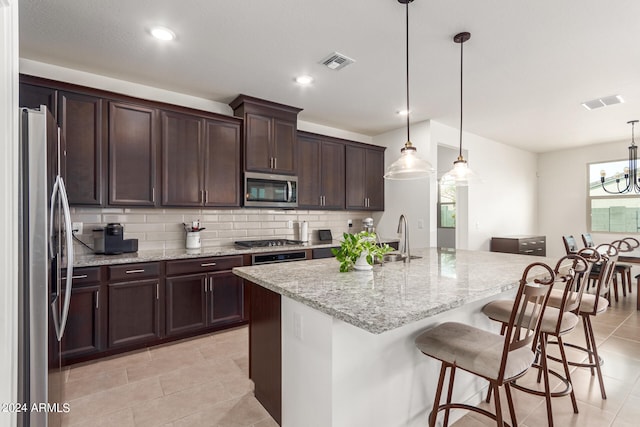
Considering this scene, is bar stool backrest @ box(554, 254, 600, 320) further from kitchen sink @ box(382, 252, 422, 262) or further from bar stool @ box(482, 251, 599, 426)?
kitchen sink @ box(382, 252, 422, 262)

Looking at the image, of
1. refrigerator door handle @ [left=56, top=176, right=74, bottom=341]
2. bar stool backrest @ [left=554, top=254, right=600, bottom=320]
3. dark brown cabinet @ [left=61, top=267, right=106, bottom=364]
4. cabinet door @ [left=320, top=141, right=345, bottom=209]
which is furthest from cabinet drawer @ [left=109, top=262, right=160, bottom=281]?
bar stool backrest @ [left=554, top=254, right=600, bottom=320]

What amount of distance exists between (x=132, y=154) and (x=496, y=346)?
333 centimetres

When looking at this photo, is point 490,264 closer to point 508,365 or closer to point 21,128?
point 508,365

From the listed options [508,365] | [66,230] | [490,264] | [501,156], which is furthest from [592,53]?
[66,230]

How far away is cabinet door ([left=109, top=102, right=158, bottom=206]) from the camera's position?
2957mm

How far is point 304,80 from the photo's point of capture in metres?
3.22

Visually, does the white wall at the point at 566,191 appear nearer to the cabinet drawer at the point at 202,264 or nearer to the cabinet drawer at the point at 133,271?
the cabinet drawer at the point at 202,264

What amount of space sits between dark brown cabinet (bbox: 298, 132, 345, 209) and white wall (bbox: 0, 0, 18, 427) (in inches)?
130

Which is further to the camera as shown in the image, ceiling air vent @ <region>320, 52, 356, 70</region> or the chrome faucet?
ceiling air vent @ <region>320, 52, 356, 70</region>

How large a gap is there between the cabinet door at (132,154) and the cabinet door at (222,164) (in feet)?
1.75

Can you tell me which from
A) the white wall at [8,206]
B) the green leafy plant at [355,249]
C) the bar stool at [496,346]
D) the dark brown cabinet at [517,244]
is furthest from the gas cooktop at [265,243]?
the dark brown cabinet at [517,244]

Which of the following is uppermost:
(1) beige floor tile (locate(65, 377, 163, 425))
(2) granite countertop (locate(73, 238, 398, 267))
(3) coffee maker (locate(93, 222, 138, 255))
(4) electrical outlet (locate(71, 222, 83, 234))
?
(4) electrical outlet (locate(71, 222, 83, 234))

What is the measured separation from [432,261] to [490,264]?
15.8 inches

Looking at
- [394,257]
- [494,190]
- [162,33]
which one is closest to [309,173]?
[394,257]
